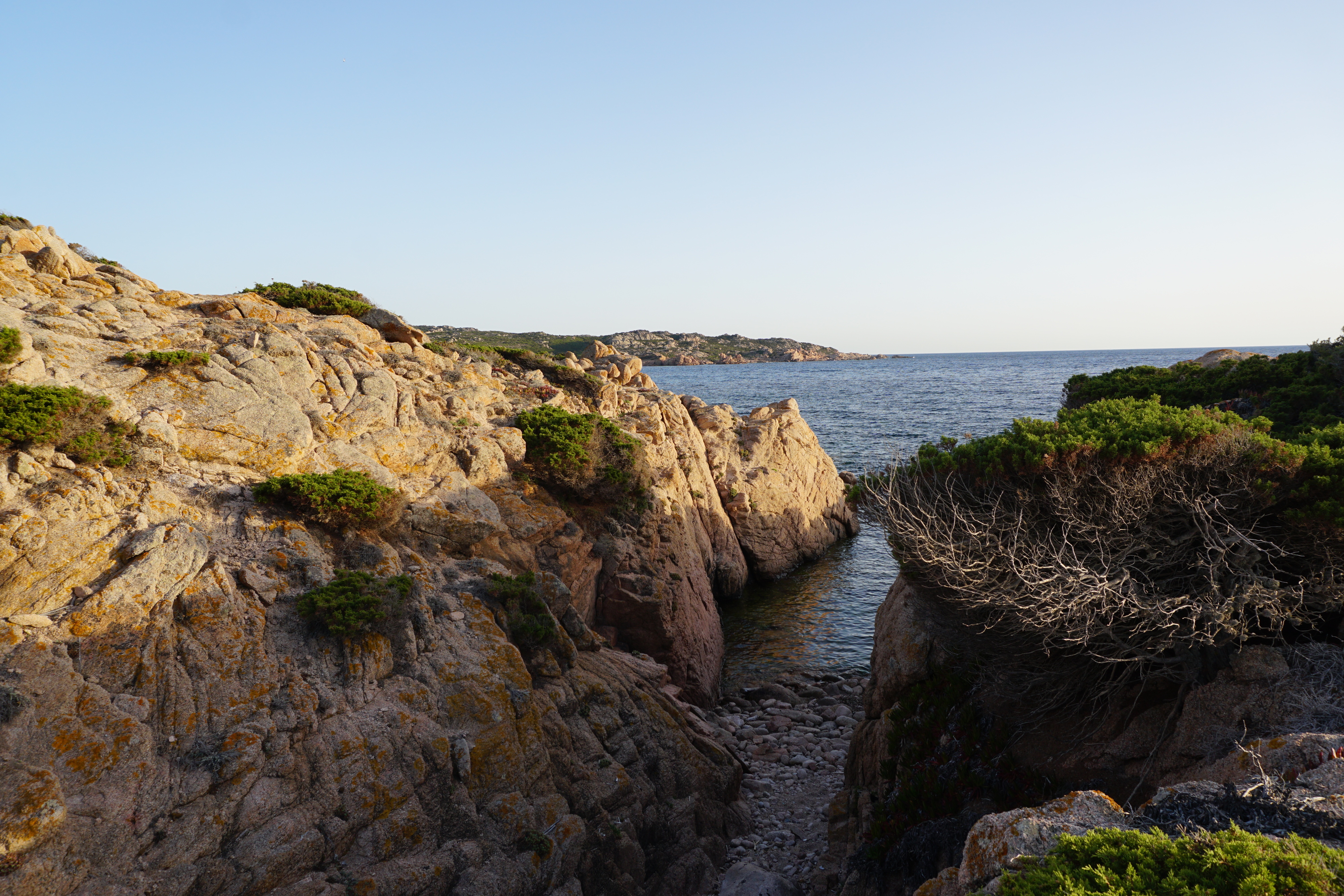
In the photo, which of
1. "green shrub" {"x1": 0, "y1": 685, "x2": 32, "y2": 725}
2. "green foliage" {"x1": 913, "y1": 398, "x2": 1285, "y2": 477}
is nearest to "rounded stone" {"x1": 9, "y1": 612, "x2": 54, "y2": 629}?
"green shrub" {"x1": 0, "y1": 685, "x2": 32, "y2": 725}

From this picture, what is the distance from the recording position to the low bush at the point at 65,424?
9.41 m

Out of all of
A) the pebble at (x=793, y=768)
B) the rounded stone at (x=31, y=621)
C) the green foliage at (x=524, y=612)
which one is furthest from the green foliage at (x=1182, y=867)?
the rounded stone at (x=31, y=621)

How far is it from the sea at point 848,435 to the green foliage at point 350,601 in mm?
7863

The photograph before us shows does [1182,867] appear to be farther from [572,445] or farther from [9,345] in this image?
[9,345]

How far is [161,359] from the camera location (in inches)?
492

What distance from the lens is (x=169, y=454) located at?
11.0 metres

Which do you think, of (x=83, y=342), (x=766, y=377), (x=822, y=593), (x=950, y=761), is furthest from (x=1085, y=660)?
(x=766, y=377)

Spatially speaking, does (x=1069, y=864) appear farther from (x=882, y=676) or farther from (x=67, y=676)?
(x=67, y=676)

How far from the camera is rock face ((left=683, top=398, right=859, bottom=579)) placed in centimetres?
2631

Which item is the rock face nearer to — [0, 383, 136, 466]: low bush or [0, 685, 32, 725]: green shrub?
[0, 383, 136, 466]: low bush

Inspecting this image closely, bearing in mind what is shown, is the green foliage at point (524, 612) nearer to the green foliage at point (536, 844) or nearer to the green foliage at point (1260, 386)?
the green foliage at point (536, 844)

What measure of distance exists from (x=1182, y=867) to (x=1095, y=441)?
6222 mm

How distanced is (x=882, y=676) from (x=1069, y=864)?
7521mm

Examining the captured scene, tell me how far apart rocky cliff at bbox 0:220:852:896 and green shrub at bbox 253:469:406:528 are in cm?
25
